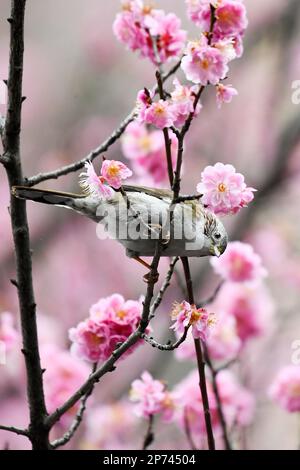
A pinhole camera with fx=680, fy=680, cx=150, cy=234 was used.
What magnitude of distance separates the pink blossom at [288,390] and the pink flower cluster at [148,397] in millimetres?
352

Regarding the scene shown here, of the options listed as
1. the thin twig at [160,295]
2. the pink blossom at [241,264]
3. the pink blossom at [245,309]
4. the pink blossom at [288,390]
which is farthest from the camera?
the pink blossom at [245,309]

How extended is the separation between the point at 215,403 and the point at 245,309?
0.51 m

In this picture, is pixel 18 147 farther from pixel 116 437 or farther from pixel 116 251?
pixel 116 251

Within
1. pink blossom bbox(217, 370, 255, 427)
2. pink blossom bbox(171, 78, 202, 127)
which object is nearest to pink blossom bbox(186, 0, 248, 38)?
pink blossom bbox(171, 78, 202, 127)

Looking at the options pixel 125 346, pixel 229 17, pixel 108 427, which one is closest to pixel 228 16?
pixel 229 17

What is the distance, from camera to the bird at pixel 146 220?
35.9 inches

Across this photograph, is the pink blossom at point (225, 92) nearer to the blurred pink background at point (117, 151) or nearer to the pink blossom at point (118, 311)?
the pink blossom at point (118, 311)

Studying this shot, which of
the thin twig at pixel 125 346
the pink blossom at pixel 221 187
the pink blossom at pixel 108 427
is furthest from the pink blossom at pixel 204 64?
the pink blossom at pixel 108 427

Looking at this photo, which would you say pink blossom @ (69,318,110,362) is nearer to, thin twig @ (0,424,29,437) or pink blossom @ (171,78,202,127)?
thin twig @ (0,424,29,437)

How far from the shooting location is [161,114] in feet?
2.71

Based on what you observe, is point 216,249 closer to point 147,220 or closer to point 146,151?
point 147,220

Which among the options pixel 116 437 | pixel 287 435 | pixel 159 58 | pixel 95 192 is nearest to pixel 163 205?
pixel 95 192
